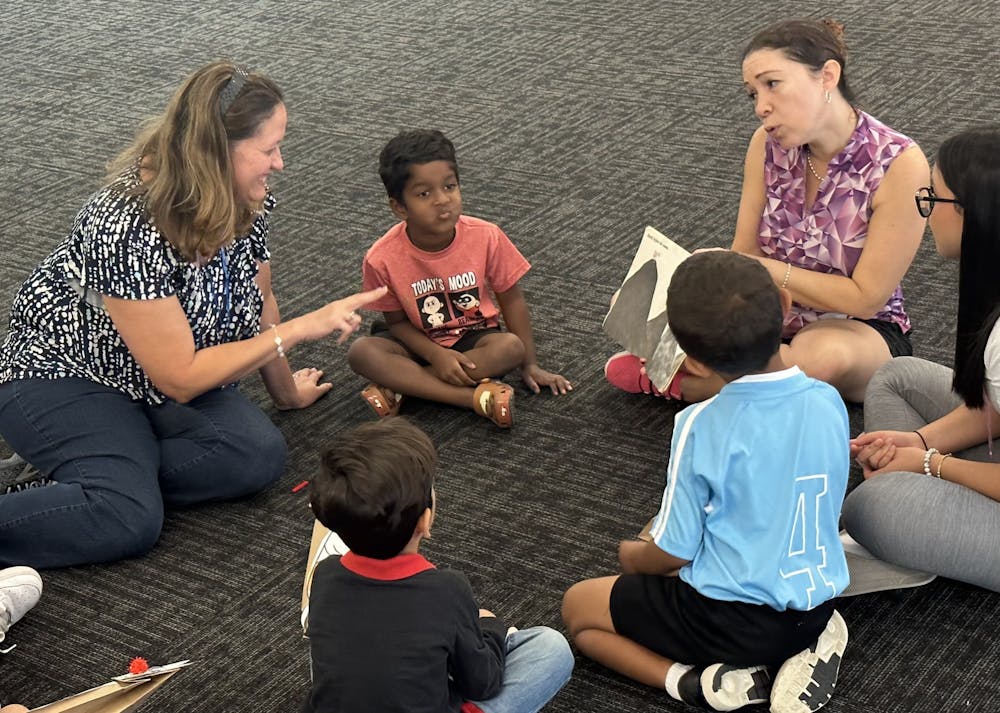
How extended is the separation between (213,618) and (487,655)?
761 mm

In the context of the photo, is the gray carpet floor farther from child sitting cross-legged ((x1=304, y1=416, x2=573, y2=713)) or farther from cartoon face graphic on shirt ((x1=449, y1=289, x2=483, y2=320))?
child sitting cross-legged ((x1=304, y1=416, x2=573, y2=713))

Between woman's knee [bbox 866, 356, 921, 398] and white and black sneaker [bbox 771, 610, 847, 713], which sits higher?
woman's knee [bbox 866, 356, 921, 398]

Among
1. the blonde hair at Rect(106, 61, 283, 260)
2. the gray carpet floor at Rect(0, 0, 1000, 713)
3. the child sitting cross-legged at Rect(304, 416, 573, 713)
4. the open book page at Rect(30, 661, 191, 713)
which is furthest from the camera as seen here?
the blonde hair at Rect(106, 61, 283, 260)

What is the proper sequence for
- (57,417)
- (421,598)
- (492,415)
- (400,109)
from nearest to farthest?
1. (421,598)
2. (57,417)
3. (492,415)
4. (400,109)

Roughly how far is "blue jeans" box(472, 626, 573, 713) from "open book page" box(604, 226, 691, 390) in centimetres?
79

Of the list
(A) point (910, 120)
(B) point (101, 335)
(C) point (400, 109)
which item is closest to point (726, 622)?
(B) point (101, 335)

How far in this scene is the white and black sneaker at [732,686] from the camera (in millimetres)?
1977

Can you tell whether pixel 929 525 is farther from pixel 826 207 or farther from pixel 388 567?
pixel 388 567

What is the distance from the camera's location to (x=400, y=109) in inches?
183

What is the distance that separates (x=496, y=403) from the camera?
2797 millimetres

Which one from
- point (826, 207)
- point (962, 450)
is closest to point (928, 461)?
point (962, 450)

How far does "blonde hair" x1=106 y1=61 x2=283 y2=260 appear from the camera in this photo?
235 centimetres

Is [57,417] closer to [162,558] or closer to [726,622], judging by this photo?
[162,558]

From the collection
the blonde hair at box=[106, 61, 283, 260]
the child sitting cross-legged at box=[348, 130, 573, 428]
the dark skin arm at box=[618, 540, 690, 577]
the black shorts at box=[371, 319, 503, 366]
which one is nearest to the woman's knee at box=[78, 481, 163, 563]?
the blonde hair at box=[106, 61, 283, 260]
